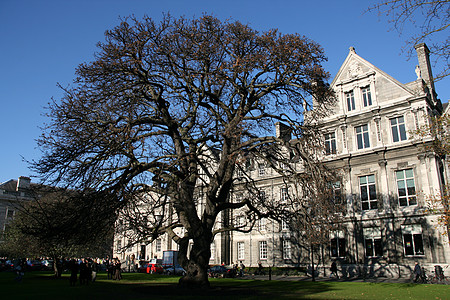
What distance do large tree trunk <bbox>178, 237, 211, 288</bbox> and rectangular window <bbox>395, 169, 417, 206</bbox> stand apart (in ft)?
76.7

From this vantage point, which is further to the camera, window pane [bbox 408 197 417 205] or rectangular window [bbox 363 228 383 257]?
rectangular window [bbox 363 228 383 257]

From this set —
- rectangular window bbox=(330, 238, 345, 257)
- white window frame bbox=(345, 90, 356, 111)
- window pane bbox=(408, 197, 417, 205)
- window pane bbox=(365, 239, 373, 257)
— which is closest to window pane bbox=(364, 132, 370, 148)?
white window frame bbox=(345, 90, 356, 111)

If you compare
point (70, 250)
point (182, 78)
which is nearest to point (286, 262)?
point (70, 250)

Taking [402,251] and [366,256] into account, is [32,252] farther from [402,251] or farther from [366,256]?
[402,251]

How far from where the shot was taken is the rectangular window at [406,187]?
31.9 metres

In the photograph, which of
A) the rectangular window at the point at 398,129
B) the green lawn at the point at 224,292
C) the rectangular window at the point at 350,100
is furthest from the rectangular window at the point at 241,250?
the green lawn at the point at 224,292

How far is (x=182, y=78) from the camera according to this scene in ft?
59.7

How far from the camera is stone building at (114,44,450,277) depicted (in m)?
30.8

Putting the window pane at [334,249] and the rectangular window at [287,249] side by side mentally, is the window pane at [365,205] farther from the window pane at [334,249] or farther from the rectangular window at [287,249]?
the rectangular window at [287,249]

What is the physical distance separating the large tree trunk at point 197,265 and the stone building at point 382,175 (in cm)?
1379

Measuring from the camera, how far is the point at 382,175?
33875 mm

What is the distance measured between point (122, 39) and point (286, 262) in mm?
32535

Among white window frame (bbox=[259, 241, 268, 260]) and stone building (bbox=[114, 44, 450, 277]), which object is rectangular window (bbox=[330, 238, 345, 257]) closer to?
stone building (bbox=[114, 44, 450, 277])

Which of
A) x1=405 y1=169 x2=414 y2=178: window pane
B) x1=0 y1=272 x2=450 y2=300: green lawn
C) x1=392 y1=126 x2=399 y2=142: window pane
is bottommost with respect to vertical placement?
x1=0 y1=272 x2=450 y2=300: green lawn
